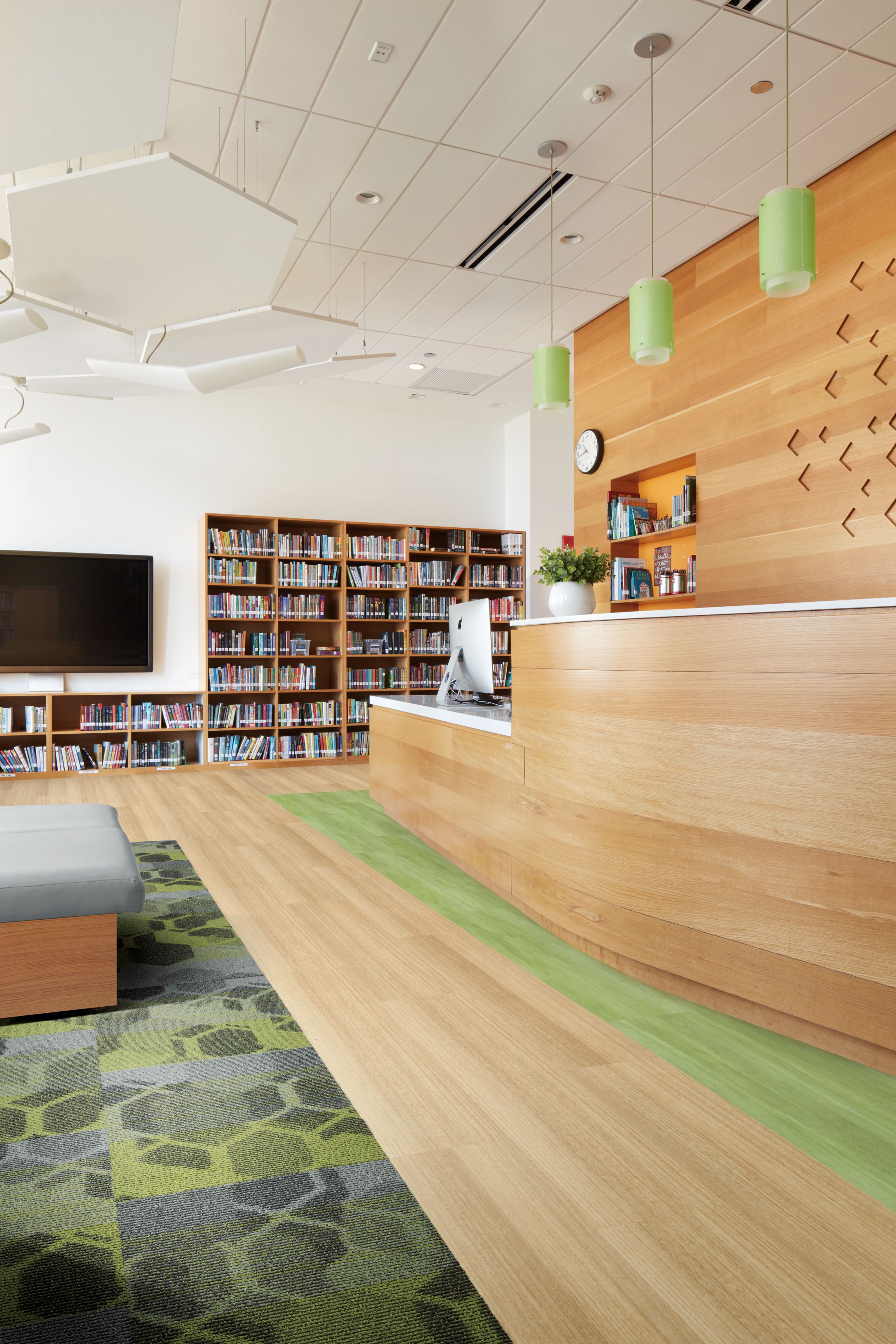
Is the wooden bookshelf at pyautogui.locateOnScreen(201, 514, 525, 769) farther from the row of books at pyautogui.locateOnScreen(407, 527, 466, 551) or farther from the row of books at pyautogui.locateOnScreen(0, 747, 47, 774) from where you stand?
the row of books at pyautogui.locateOnScreen(0, 747, 47, 774)

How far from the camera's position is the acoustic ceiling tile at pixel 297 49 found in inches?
130

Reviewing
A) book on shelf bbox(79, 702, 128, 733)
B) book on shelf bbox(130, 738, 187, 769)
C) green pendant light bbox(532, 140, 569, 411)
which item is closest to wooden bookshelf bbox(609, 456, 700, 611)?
green pendant light bbox(532, 140, 569, 411)

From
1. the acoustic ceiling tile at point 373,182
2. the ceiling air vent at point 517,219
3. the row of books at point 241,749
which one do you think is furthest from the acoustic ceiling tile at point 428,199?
the row of books at point 241,749

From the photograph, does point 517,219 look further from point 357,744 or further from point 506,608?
point 357,744

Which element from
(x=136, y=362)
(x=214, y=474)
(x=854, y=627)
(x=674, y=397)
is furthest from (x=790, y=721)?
(x=214, y=474)

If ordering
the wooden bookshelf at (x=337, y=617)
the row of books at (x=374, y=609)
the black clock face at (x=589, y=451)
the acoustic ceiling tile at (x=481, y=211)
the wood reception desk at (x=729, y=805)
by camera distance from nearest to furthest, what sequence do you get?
the wood reception desk at (x=729, y=805) → the acoustic ceiling tile at (x=481, y=211) → the black clock face at (x=589, y=451) → the wooden bookshelf at (x=337, y=617) → the row of books at (x=374, y=609)

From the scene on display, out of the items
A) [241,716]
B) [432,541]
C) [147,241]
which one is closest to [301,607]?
[241,716]

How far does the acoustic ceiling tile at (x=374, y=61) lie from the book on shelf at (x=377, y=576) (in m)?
4.71

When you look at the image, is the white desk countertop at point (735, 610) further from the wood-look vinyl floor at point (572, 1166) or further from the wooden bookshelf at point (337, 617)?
the wooden bookshelf at point (337, 617)

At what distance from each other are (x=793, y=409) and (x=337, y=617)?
4.92 metres

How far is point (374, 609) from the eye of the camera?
8.50 metres

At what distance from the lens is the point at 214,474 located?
26.7ft

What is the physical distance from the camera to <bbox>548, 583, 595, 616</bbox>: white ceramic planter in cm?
357

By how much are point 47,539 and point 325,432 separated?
2771 mm
